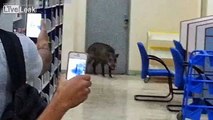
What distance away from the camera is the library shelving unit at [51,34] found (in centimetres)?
456

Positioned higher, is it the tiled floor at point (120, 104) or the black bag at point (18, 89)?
the black bag at point (18, 89)

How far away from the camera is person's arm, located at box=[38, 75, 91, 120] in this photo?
102cm

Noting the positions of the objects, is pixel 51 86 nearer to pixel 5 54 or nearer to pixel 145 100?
pixel 145 100

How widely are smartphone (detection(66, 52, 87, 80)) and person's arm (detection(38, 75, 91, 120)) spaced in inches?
11.4

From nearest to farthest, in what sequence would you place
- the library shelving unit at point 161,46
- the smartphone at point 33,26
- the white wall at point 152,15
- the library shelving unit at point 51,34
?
the smartphone at point 33,26
the library shelving unit at point 51,34
the library shelving unit at point 161,46
the white wall at point 152,15

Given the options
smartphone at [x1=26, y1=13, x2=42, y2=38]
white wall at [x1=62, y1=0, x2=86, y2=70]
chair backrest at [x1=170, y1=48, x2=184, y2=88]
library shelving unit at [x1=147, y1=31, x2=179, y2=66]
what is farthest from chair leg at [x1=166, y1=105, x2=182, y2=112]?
smartphone at [x1=26, y1=13, x2=42, y2=38]

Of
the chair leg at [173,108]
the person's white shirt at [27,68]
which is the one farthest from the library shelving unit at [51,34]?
the person's white shirt at [27,68]

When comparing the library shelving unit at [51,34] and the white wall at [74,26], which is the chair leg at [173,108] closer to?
the library shelving unit at [51,34]

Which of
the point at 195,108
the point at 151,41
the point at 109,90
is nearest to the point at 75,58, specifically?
the point at 195,108

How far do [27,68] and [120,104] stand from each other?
5322mm

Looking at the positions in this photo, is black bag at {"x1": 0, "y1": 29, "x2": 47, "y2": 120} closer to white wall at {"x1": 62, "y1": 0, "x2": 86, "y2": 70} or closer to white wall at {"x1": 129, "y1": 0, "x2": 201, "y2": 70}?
white wall at {"x1": 62, "y1": 0, "x2": 86, "y2": 70}

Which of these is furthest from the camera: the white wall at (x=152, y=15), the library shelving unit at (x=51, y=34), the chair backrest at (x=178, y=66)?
the white wall at (x=152, y=15)

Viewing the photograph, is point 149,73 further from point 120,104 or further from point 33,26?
point 33,26

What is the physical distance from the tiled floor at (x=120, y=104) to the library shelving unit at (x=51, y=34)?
49 centimetres
